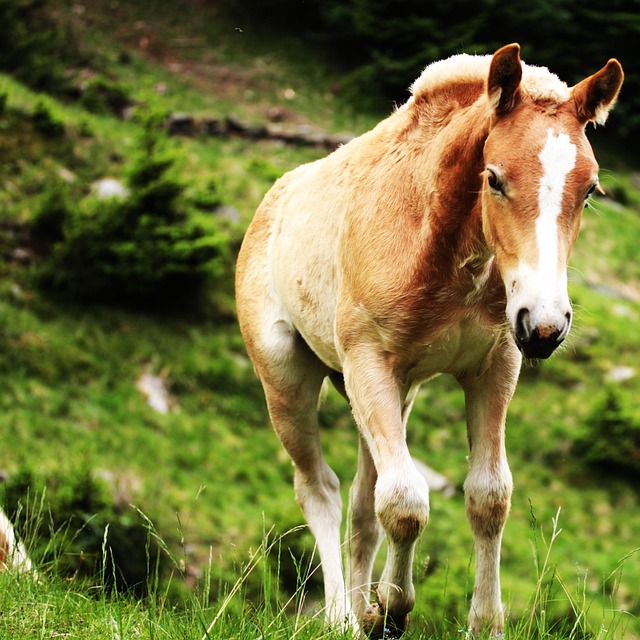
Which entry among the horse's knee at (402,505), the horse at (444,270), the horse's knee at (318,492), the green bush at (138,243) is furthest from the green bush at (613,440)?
the horse's knee at (402,505)

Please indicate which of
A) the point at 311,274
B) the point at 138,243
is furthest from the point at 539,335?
the point at 138,243

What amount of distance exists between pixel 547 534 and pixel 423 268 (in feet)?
37.1

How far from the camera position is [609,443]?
16.4 meters

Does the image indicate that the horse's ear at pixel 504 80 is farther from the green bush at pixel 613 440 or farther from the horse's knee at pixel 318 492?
the green bush at pixel 613 440

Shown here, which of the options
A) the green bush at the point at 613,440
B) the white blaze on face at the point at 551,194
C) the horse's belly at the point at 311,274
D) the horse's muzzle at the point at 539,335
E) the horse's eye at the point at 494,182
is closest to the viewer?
the horse's muzzle at the point at 539,335

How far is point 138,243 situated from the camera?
622 inches

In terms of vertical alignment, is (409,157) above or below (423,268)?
above

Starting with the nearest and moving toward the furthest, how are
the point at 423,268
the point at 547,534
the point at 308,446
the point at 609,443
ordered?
the point at 423,268 → the point at 308,446 → the point at 547,534 → the point at 609,443

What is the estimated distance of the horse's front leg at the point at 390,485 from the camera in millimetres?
3992

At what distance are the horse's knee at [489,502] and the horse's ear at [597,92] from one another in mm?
1763

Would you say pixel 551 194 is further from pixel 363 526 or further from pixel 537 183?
pixel 363 526

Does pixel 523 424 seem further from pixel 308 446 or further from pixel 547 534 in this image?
pixel 308 446

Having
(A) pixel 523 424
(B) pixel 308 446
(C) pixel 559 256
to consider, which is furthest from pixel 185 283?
(C) pixel 559 256

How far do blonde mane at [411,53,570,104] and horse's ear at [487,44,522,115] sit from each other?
0.08 metres
